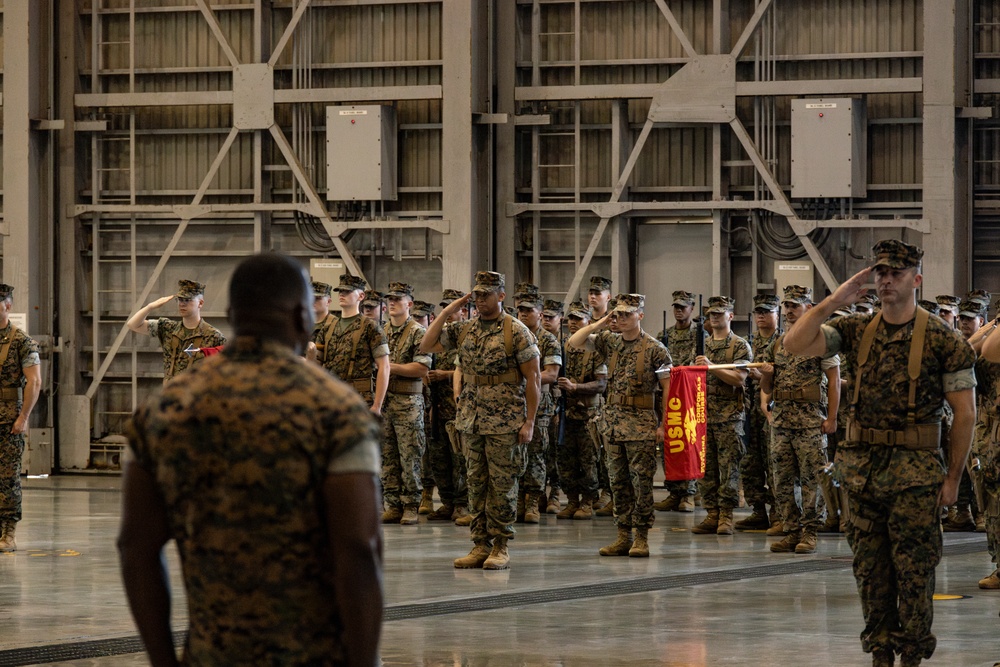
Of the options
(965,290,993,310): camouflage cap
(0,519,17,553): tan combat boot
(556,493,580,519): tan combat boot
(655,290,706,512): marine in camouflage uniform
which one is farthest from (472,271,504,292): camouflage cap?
(965,290,993,310): camouflage cap

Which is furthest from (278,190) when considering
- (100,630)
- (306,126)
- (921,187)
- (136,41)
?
(100,630)

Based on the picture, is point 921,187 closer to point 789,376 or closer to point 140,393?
point 789,376

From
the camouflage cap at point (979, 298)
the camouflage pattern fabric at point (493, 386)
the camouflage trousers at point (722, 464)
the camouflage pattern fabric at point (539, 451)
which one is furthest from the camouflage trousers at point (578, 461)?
the camouflage pattern fabric at point (493, 386)

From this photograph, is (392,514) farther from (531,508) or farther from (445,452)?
(531,508)

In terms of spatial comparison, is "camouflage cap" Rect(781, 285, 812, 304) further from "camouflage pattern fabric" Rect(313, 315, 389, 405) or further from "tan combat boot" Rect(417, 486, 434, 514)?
"tan combat boot" Rect(417, 486, 434, 514)

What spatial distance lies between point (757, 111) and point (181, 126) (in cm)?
695

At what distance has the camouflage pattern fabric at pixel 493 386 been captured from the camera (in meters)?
9.88

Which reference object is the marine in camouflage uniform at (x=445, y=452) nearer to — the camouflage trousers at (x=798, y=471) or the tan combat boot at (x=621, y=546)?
the tan combat boot at (x=621, y=546)

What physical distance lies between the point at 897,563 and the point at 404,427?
7.56 meters

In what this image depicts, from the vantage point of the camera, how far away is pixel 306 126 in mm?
17953

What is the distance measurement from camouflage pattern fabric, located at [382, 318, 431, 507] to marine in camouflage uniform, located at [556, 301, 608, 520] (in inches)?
57.0

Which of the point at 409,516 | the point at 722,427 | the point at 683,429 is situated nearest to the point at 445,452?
the point at 409,516

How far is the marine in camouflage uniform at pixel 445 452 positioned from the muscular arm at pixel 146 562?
34.1 feet

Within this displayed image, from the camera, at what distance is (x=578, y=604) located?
8.52 metres
